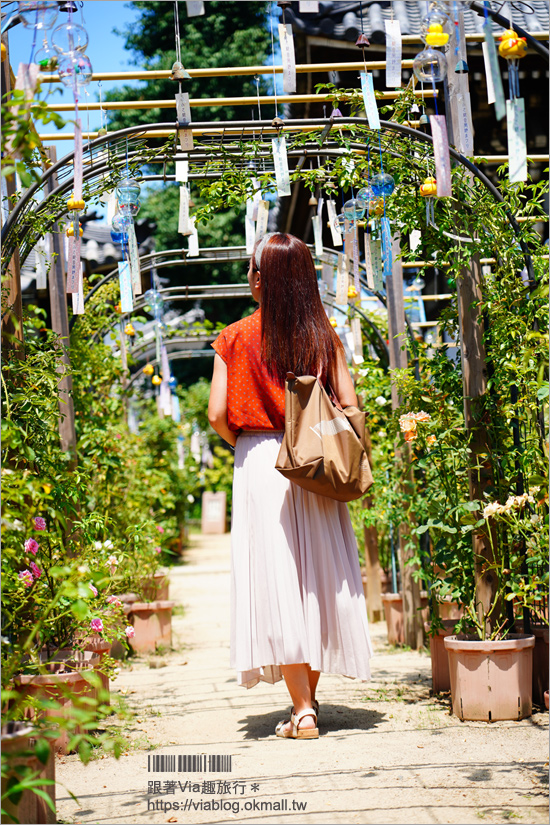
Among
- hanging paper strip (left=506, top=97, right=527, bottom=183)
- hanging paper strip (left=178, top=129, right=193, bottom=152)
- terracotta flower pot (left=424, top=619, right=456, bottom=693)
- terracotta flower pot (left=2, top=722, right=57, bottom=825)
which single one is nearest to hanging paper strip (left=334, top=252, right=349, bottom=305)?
hanging paper strip (left=178, top=129, right=193, bottom=152)

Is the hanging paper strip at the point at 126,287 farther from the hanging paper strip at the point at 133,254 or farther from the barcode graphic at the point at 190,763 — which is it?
the barcode graphic at the point at 190,763

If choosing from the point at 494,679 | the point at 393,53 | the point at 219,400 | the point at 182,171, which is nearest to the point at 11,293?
the point at 219,400

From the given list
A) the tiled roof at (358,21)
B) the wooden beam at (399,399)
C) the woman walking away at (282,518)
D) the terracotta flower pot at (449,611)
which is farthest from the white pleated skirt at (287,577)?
the tiled roof at (358,21)

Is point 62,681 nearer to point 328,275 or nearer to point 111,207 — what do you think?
point 111,207

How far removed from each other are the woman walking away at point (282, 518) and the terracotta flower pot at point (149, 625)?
2.23 meters

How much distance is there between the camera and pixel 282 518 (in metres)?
2.73

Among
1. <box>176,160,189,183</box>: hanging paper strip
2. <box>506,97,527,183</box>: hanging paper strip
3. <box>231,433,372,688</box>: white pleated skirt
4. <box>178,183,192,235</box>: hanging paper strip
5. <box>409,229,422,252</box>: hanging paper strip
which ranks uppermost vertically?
<box>176,160,189,183</box>: hanging paper strip

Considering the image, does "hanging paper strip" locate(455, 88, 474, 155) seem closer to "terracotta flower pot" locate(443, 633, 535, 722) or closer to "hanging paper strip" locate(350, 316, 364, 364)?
"terracotta flower pot" locate(443, 633, 535, 722)

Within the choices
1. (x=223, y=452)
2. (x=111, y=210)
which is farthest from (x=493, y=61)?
(x=223, y=452)

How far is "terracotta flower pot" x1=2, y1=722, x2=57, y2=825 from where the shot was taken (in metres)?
1.63

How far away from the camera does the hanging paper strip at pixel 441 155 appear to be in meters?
2.41

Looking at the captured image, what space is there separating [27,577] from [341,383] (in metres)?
1.15

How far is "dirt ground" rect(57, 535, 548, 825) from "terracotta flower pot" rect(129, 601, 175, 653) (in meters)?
1.05

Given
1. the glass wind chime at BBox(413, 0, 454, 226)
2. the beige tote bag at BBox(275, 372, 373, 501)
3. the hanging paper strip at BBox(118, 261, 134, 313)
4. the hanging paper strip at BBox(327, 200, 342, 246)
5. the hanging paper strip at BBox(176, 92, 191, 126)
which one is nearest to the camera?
the glass wind chime at BBox(413, 0, 454, 226)
